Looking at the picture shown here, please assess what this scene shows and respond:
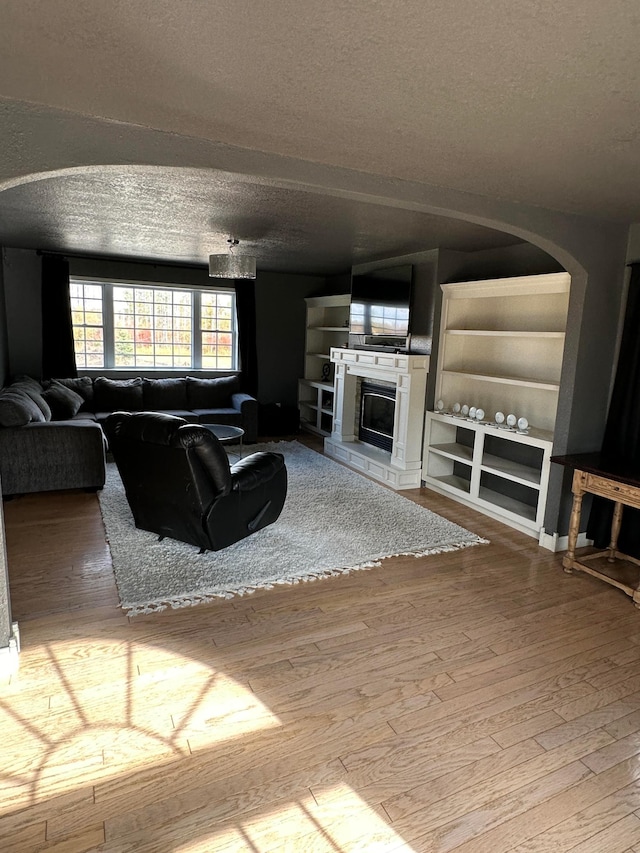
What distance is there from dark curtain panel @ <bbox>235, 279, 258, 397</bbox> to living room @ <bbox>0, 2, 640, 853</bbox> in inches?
153

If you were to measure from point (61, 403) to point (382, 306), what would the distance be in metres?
3.68

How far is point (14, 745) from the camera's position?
77.7 inches

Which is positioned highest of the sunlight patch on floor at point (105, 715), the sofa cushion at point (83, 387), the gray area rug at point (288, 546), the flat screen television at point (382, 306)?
the flat screen television at point (382, 306)

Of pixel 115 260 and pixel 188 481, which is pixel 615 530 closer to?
pixel 188 481

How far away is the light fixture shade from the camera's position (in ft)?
15.5

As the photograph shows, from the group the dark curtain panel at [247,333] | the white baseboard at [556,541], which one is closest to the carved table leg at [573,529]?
the white baseboard at [556,541]

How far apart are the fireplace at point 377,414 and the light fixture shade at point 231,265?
2.00 meters

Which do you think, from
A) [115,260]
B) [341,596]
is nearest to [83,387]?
[115,260]

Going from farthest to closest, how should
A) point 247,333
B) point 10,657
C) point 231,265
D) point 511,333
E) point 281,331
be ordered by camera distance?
point 281,331 → point 247,333 → point 231,265 → point 511,333 → point 10,657

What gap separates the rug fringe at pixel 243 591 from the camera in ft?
9.62

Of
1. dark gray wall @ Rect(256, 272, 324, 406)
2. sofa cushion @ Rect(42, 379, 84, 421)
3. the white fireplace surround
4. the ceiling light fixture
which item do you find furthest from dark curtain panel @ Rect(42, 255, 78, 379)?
the white fireplace surround

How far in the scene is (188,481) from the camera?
331 cm

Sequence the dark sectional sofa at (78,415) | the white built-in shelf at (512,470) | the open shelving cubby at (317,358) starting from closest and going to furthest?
the white built-in shelf at (512,470) < the dark sectional sofa at (78,415) < the open shelving cubby at (317,358)

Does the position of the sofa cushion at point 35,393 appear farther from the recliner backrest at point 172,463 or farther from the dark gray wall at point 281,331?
the dark gray wall at point 281,331
